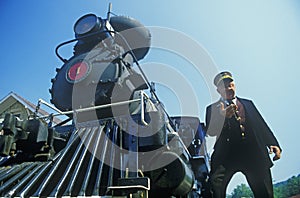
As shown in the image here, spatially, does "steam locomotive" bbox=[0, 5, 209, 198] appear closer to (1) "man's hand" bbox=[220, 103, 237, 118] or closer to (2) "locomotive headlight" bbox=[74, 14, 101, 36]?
(2) "locomotive headlight" bbox=[74, 14, 101, 36]

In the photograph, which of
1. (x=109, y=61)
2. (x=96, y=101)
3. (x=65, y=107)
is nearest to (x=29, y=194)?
(x=96, y=101)

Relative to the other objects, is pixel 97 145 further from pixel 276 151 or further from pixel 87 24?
pixel 87 24

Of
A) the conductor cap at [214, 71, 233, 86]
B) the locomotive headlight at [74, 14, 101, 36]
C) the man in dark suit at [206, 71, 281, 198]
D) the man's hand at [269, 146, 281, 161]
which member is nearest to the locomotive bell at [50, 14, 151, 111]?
the locomotive headlight at [74, 14, 101, 36]

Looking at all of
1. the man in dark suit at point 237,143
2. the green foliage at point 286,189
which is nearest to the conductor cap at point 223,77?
the man in dark suit at point 237,143

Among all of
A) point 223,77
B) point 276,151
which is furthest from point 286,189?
point 223,77

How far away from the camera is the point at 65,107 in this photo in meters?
4.29

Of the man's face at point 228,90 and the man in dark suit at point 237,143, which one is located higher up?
the man's face at point 228,90

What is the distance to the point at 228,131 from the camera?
2.32 m

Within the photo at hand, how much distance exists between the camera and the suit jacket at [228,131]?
226 centimetres

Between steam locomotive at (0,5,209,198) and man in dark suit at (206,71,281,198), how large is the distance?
564 mm

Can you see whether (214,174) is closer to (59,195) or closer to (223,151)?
(223,151)

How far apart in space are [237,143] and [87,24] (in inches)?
146

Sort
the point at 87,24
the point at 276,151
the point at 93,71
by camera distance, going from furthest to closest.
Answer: the point at 87,24
the point at 93,71
the point at 276,151

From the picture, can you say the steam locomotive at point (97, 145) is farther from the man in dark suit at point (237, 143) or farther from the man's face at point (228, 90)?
the man's face at point (228, 90)
